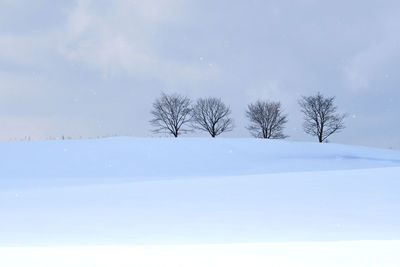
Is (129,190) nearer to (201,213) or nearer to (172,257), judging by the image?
(201,213)

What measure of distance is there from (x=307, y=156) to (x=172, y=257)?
19.8 m

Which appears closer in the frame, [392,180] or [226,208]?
[226,208]

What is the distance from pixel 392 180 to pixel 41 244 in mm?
8667

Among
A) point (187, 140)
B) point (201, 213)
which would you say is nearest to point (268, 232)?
Answer: point (201, 213)

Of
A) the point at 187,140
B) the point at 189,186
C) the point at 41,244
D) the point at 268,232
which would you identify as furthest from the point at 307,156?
the point at 41,244

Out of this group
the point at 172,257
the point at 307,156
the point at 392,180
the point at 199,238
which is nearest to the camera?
the point at 172,257

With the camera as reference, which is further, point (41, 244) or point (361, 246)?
point (41, 244)

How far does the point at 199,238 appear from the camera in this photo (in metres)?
5.53

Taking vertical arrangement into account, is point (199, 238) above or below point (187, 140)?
below

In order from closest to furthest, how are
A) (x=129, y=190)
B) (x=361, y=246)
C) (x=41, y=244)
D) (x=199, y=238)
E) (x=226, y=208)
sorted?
(x=361, y=246) → (x=41, y=244) → (x=199, y=238) → (x=226, y=208) → (x=129, y=190)

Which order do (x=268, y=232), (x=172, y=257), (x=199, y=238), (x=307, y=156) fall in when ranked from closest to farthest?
(x=172, y=257) → (x=199, y=238) → (x=268, y=232) → (x=307, y=156)

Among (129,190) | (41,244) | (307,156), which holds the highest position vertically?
(307,156)

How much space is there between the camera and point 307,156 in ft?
74.6

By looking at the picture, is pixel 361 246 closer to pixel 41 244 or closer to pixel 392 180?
pixel 41 244
